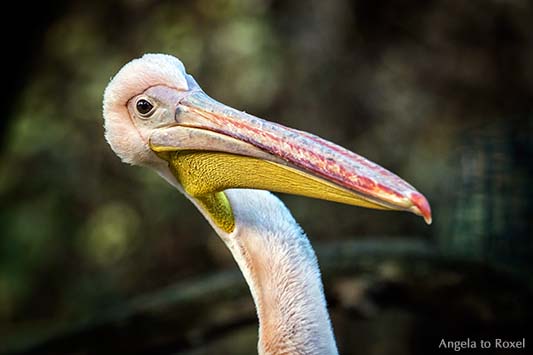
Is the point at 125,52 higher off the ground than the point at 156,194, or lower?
higher

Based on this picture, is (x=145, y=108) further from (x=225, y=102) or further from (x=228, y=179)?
(x=225, y=102)

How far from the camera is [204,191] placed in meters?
2.48

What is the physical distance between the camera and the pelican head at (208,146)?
2.19 m

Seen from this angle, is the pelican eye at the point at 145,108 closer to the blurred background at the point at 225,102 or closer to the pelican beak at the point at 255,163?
the pelican beak at the point at 255,163

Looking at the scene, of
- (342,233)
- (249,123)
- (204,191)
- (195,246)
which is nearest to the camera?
(249,123)

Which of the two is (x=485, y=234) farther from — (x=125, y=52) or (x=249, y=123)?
(x=125, y=52)

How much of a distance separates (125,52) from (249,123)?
5446 millimetres

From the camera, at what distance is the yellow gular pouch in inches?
87.1

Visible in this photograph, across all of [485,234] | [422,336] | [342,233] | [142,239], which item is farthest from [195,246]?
[485,234]

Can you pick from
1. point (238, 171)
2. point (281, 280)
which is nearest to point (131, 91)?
point (238, 171)

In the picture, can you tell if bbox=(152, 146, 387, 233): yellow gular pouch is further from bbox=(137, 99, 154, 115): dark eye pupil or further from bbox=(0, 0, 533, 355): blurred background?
bbox=(0, 0, 533, 355): blurred background

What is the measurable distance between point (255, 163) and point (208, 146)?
16 cm

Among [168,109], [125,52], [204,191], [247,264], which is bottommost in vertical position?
[247,264]

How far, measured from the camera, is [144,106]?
2.44m
